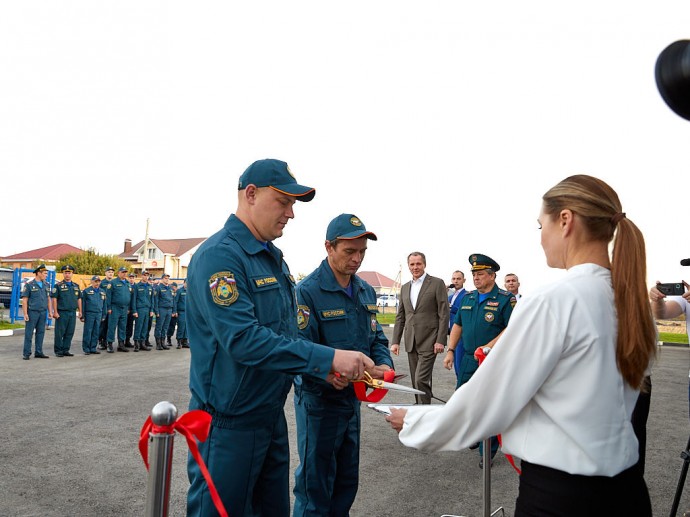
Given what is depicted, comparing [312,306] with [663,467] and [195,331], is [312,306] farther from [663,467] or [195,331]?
[663,467]

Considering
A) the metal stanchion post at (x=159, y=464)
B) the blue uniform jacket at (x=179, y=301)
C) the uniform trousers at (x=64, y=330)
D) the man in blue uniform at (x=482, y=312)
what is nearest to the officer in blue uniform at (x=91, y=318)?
the uniform trousers at (x=64, y=330)

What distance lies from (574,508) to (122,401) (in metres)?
7.41

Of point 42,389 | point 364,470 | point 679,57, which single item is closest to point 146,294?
point 42,389

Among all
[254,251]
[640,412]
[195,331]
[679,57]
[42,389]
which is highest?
[679,57]

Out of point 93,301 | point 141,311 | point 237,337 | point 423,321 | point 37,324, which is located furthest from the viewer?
point 141,311

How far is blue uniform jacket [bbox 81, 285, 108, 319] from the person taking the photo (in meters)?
14.5

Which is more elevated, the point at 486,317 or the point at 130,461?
the point at 486,317

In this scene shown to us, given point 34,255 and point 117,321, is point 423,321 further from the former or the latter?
point 34,255

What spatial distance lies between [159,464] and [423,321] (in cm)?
618

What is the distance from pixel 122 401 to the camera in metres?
7.79

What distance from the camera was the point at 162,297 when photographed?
16.7 m

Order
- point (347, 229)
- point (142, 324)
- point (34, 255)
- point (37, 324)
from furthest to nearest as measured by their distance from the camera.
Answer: point (34, 255) < point (142, 324) < point (37, 324) < point (347, 229)

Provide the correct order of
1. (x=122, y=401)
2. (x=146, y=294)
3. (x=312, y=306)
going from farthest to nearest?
(x=146, y=294) → (x=122, y=401) → (x=312, y=306)

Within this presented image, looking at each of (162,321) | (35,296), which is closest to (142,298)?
(162,321)
